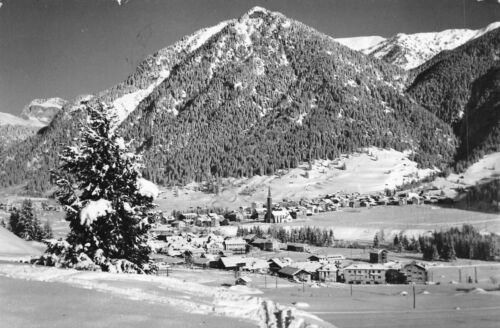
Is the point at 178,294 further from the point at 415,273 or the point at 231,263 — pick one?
the point at 231,263

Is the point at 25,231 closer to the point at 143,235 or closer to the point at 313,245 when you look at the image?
the point at 143,235

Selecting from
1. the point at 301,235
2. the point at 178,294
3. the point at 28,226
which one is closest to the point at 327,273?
the point at 28,226

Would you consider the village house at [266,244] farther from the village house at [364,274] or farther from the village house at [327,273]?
the village house at [364,274]

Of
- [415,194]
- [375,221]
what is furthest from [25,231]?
[415,194]

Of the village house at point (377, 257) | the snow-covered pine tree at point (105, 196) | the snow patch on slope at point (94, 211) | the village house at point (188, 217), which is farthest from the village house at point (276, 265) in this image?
the village house at point (188, 217)

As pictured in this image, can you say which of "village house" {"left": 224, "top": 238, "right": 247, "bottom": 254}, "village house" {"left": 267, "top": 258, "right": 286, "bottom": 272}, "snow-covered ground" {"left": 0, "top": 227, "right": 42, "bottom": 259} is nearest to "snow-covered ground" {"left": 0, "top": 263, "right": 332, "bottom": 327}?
"snow-covered ground" {"left": 0, "top": 227, "right": 42, "bottom": 259}
